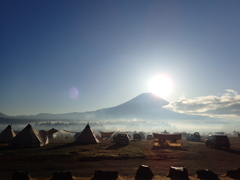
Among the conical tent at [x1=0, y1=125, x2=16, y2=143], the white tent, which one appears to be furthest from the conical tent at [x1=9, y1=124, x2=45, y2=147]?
the white tent

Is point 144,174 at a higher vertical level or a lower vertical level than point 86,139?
lower

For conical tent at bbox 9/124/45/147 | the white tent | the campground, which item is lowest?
the campground

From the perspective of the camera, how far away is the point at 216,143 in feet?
81.9

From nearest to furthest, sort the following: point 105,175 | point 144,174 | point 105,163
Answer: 1. point 105,175
2. point 144,174
3. point 105,163

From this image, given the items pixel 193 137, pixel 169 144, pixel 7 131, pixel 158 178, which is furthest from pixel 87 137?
pixel 193 137

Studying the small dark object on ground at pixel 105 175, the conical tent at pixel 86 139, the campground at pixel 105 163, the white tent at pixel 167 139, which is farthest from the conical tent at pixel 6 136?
the small dark object on ground at pixel 105 175

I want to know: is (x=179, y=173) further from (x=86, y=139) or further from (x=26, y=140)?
(x=26, y=140)

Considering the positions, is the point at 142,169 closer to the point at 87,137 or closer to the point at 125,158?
the point at 125,158

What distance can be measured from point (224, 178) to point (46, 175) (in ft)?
36.2

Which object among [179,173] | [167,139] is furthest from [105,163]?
[167,139]

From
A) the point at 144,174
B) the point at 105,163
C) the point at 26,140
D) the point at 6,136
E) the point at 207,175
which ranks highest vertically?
the point at 6,136

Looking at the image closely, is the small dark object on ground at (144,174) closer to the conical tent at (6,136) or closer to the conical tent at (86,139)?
the conical tent at (86,139)

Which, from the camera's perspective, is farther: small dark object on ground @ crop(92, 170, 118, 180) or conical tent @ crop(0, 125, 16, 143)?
conical tent @ crop(0, 125, 16, 143)

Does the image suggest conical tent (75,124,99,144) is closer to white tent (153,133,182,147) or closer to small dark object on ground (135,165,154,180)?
white tent (153,133,182,147)
